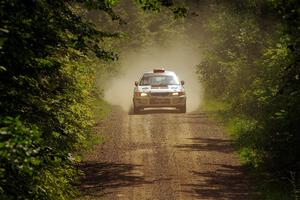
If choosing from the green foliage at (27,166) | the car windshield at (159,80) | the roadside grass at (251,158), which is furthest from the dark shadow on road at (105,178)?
the car windshield at (159,80)

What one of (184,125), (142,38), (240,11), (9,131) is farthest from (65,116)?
(142,38)

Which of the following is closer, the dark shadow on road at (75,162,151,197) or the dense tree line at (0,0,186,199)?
the dense tree line at (0,0,186,199)

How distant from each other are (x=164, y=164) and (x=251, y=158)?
219cm

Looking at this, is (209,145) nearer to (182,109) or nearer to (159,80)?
(182,109)

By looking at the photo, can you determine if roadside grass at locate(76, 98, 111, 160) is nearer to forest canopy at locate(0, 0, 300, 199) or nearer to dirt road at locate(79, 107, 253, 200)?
dirt road at locate(79, 107, 253, 200)

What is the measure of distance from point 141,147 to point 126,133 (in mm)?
2970

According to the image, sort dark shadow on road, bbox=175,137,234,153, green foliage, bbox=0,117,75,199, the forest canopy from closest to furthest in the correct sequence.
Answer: green foliage, bbox=0,117,75,199, the forest canopy, dark shadow on road, bbox=175,137,234,153

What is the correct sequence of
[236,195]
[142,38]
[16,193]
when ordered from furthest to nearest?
1. [142,38]
2. [236,195]
3. [16,193]

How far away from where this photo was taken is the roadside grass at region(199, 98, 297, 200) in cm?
1164

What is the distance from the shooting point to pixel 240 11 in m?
17.6

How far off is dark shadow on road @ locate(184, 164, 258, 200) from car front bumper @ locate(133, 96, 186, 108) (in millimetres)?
10634

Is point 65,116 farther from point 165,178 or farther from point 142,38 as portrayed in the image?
point 142,38

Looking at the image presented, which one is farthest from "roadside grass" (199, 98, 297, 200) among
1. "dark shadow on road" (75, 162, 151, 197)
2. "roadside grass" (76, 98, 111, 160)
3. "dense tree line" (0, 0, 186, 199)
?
"dense tree line" (0, 0, 186, 199)

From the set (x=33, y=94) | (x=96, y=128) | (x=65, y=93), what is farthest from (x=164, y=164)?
(x=96, y=128)
